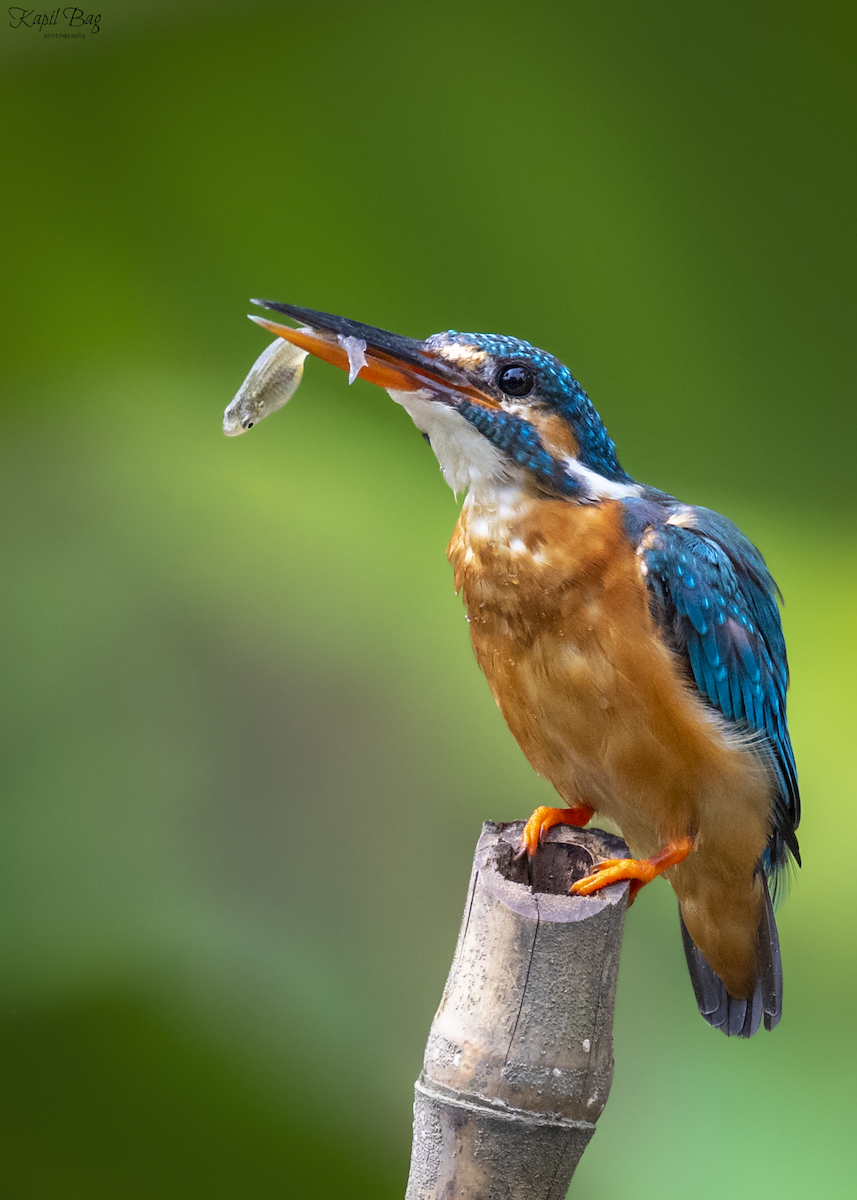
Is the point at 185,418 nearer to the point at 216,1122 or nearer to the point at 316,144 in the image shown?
the point at 316,144

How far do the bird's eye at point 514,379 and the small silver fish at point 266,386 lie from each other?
284mm

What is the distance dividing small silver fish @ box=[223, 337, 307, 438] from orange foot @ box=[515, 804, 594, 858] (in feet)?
2.16

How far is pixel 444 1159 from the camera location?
1178mm

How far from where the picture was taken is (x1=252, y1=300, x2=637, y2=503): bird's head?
1377mm

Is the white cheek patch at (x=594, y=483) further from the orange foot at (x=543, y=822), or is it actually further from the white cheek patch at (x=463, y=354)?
the orange foot at (x=543, y=822)

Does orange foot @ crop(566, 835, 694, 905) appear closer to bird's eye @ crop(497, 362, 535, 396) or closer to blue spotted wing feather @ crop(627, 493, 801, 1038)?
blue spotted wing feather @ crop(627, 493, 801, 1038)

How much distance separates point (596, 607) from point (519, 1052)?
A: 0.56 metres

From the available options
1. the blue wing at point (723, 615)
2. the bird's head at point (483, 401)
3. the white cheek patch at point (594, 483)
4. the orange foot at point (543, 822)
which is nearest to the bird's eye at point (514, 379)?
the bird's head at point (483, 401)

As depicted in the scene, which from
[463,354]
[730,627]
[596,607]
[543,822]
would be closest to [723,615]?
[730,627]

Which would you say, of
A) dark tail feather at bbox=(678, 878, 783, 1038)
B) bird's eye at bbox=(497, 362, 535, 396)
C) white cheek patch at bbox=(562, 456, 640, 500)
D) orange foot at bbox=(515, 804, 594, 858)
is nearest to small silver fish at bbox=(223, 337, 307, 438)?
bird's eye at bbox=(497, 362, 535, 396)

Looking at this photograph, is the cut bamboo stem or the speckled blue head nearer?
the cut bamboo stem

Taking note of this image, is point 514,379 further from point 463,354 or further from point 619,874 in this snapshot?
point 619,874

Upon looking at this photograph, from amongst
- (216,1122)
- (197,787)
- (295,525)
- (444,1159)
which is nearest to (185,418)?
(295,525)

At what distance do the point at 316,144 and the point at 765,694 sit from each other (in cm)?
180
